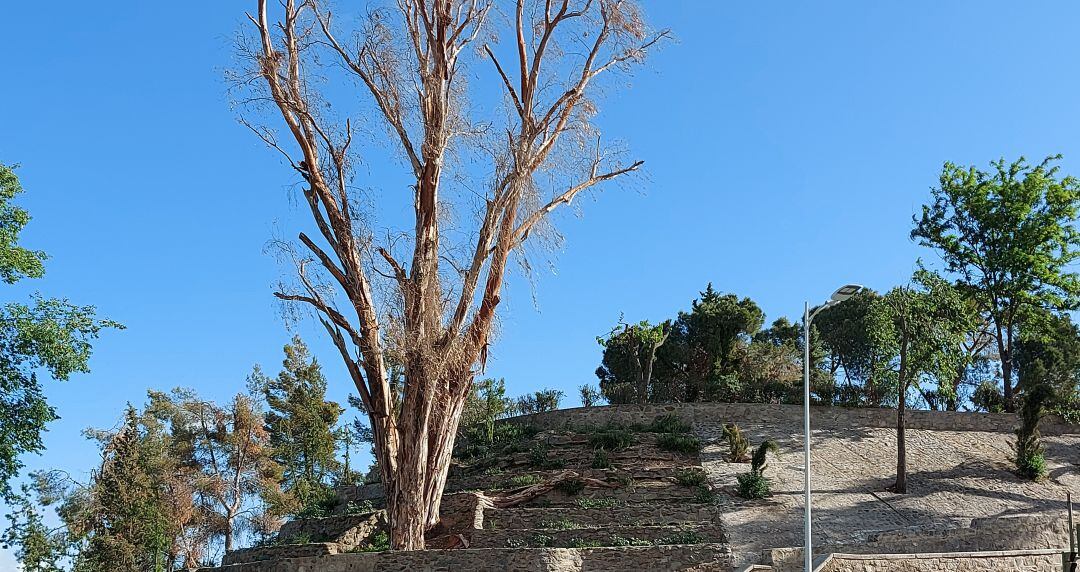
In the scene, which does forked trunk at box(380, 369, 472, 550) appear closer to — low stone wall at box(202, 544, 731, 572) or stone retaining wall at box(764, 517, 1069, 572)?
low stone wall at box(202, 544, 731, 572)

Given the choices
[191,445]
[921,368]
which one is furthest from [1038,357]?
[191,445]

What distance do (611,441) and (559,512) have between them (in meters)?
6.81

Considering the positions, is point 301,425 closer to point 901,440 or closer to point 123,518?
point 123,518

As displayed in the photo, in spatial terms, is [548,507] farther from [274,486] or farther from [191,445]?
[191,445]

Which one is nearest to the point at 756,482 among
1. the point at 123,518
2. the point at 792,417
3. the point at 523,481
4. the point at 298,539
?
the point at 523,481

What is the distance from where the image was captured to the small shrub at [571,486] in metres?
23.6

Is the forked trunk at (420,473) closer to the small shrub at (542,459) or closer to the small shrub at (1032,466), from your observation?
the small shrub at (542,459)

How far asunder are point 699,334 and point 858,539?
21.7 m

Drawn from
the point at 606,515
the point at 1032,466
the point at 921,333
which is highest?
the point at 921,333

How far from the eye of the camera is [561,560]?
1681 centimetres

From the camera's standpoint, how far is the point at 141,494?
25.0 meters

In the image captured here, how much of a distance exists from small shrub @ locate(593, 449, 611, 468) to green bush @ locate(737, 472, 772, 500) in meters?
3.87

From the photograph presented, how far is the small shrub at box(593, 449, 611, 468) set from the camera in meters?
25.5

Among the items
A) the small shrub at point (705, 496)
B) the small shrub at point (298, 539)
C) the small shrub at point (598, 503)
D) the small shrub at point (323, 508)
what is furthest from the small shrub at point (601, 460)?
the small shrub at point (298, 539)
